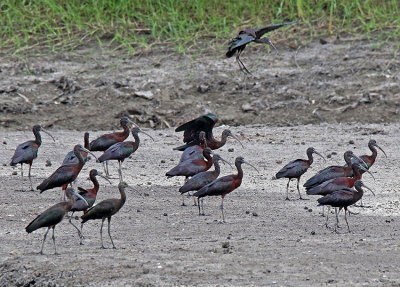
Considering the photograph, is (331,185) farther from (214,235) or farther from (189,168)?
(189,168)

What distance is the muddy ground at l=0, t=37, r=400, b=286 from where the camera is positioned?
934 centimetres

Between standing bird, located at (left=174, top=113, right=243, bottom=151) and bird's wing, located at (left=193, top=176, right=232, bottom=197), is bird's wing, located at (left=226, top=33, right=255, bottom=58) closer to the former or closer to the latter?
bird's wing, located at (left=193, top=176, right=232, bottom=197)

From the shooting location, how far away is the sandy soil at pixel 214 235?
9055 millimetres

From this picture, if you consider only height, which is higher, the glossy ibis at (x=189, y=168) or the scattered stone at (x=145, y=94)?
the scattered stone at (x=145, y=94)

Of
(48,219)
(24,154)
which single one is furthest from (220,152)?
(48,219)

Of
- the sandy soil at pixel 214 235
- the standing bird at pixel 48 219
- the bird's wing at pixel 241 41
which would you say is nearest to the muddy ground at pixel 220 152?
the sandy soil at pixel 214 235

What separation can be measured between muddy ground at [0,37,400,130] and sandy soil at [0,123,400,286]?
1.88 metres

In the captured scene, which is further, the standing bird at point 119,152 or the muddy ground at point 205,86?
the muddy ground at point 205,86

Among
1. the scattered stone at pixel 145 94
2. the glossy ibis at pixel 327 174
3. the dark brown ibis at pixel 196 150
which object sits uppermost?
the scattered stone at pixel 145 94

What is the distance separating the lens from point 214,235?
10883mm

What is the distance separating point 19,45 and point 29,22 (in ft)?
2.54

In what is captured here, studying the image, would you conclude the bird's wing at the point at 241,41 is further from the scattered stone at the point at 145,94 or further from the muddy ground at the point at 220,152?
the scattered stone at the point at 145,94

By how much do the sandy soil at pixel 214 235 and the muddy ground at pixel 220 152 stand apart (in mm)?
21

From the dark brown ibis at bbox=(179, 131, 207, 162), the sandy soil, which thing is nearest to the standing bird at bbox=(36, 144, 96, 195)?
the sandy soil
